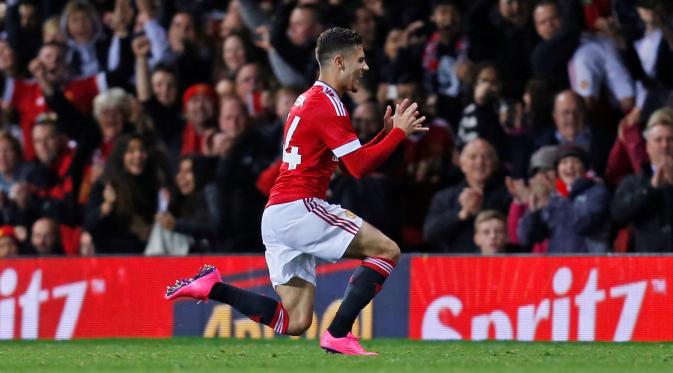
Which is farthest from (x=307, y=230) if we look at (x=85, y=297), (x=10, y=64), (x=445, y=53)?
(x=10, y=64)

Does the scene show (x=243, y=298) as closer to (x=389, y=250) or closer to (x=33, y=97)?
(x=389, y=250)

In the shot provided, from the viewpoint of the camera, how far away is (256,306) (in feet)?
29.2

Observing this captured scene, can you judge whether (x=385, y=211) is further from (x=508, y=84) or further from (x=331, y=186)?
(x=508, y=84)

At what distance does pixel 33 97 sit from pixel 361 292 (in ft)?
27.7

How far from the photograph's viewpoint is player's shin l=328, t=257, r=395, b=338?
855cm

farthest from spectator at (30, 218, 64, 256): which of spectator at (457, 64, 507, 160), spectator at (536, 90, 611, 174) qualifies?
spectator at (536, 90, 611, 174)

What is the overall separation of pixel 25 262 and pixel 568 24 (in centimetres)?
549

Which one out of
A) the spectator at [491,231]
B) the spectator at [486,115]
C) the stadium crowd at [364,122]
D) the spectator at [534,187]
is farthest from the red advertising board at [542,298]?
the spectator at [486,115]

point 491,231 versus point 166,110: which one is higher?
point 166,110

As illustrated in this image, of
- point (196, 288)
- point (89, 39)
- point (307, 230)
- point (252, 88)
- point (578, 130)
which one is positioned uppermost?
point (89, 39)

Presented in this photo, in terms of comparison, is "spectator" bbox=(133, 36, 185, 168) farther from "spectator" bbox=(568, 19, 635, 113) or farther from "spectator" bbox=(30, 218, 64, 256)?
"spectator" bbox=(568, 19, 635, 113)

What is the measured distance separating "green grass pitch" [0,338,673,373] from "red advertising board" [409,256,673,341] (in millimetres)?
504

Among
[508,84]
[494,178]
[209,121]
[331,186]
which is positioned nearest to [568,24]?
[508,84]

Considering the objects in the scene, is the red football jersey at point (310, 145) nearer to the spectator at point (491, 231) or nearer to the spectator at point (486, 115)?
the spectator at point (491, 231)
